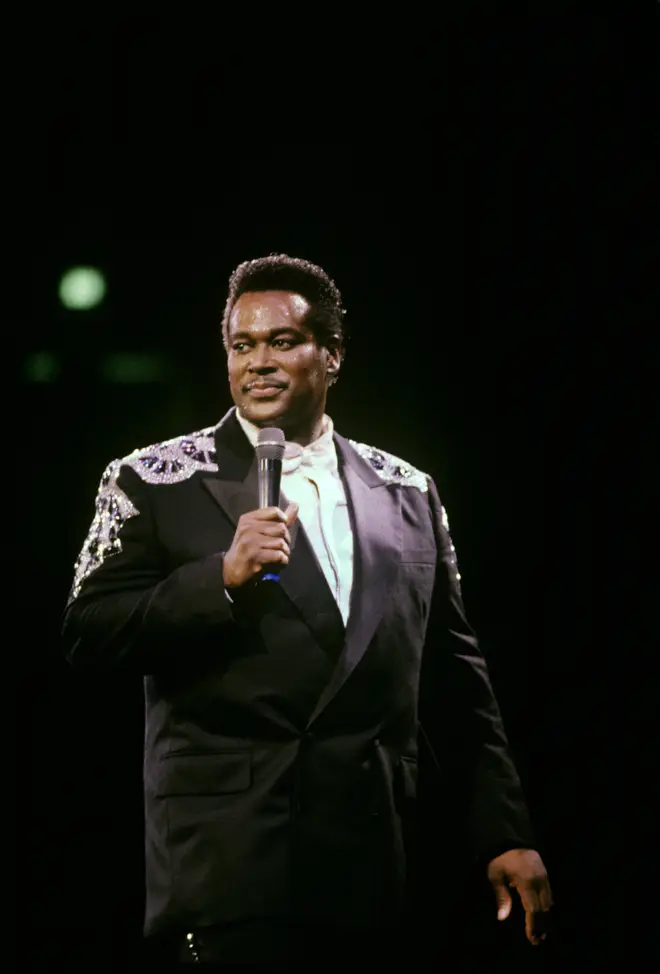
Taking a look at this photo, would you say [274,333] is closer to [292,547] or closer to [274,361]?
[274,361]

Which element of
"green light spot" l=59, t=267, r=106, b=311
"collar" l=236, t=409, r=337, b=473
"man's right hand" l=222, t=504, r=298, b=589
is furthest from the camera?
"green light spot" l=59, t=267, r=106, b=311

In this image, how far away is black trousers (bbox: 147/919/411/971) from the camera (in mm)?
1604

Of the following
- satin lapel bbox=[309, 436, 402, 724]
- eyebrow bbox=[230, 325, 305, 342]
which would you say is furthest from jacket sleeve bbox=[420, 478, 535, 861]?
eyebrow bbox=[230, 325, 305, 342]

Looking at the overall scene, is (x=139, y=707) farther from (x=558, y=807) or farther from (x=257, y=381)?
(x=558, y=807)

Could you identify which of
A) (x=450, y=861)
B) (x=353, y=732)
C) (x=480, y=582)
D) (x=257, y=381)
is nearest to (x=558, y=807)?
(x=450, y=861)

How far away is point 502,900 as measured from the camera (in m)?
1.86

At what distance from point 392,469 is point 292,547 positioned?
439 millimetres

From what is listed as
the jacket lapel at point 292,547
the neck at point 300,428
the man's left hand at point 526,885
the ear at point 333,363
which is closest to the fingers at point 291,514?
the jacket lapel at point 292,547

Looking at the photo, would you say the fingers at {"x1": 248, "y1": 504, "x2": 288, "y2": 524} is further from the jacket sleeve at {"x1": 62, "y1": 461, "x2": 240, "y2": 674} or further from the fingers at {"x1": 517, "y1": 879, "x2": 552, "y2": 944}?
the fingers at {"x1": 517, "y1": 879, "x2": 552, "y2": 944}

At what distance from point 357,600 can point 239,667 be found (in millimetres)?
253

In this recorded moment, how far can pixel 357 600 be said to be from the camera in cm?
182

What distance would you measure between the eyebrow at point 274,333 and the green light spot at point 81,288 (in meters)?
0.48

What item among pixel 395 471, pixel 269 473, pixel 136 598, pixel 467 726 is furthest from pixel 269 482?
pixel 467 726

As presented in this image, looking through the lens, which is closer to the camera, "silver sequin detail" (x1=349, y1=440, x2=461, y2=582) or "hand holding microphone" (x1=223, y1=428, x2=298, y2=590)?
"hand holding microphone" (x1=223, y1=428, x2=298, y2=590)
